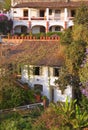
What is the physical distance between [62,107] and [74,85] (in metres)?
3.08

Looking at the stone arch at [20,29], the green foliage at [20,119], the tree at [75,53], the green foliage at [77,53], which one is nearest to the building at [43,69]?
the tree at [75,53]

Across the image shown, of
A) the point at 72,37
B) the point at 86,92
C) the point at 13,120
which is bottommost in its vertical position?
the point at 13,120

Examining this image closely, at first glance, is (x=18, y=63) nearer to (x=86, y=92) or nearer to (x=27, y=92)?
(x=27, y=92)

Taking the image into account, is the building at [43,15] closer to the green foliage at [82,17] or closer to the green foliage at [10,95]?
the green foliage at [82,17]

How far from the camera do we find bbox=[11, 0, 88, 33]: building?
61.3 meters

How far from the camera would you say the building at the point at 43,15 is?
61338 mm

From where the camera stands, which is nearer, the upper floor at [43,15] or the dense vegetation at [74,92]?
the dense vegetation at [74,92]

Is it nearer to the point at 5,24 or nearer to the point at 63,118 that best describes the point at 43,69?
the point at 63,118

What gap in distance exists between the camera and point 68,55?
40531mm

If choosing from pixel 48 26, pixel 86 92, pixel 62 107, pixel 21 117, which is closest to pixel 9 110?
pixel 21 117

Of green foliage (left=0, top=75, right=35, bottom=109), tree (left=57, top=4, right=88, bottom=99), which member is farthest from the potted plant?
tree (left=57, top=4, right=88, bottom=99)

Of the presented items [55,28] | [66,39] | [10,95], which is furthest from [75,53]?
[55,28]

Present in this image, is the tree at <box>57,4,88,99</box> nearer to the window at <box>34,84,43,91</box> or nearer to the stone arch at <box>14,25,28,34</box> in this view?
the window at <box>34,84,43,91</box>

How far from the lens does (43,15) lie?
63.4 metres
